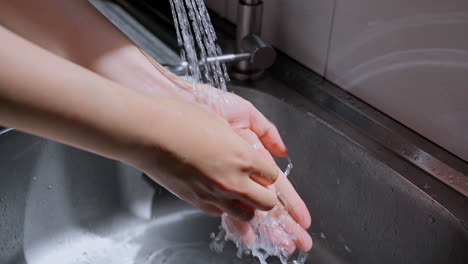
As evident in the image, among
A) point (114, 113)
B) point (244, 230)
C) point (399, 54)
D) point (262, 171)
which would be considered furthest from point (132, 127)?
point (399, 54)

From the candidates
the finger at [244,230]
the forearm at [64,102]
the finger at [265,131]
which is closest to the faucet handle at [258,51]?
the finger at [265,131]

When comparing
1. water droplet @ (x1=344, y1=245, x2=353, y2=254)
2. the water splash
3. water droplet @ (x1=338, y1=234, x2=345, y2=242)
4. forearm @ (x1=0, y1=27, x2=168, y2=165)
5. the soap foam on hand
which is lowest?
water droplet @ (x1=344, y1=245, x2=353, y2=254)

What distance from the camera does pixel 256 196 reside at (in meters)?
0.43

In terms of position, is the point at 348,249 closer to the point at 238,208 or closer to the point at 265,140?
the point at 265,140

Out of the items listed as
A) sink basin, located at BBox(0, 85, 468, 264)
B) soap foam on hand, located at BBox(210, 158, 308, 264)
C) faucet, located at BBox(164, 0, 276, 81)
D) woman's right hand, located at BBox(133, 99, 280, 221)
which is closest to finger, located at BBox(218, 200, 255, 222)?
woman's right hand, located at BBox(133, 99, 280, 221)

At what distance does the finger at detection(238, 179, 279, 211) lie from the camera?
0.42 m

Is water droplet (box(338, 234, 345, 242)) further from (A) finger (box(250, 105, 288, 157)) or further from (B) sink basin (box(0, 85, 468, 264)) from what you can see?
(A) finger (box(250, 105, 288, 157))

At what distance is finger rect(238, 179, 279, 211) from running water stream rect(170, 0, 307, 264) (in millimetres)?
146

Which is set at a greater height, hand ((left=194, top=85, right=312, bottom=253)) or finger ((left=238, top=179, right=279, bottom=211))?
finger ((left=238, top=179, right=279, bottom=211))

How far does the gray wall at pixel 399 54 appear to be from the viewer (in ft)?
2.00

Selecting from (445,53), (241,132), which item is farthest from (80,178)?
(445,53)

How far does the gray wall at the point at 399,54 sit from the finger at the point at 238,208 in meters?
0.32

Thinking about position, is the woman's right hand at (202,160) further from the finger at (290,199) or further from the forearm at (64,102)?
the finger at (290,199)

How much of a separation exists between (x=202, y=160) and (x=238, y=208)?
7cm
